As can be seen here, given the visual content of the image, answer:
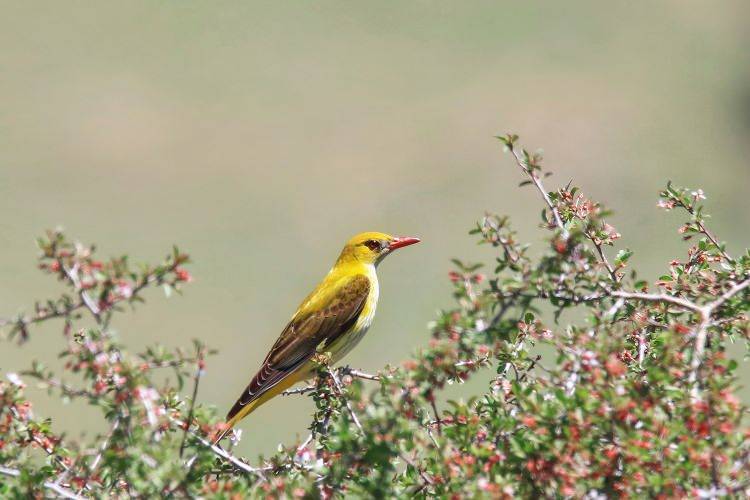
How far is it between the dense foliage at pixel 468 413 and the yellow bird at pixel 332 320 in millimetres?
2976

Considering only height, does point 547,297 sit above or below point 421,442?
above

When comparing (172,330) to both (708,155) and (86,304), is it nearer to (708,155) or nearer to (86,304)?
(708,155)

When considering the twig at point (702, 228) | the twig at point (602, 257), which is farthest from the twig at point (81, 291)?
the twig at point (702, 228)

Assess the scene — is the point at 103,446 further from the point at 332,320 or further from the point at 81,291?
the point at 332,320

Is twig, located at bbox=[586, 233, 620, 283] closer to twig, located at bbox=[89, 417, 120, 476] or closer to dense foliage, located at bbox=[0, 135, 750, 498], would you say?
dense foliage, located at bbox=[0, 135, 750, 498]

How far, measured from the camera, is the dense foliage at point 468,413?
10.3ft

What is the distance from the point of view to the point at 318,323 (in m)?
7.36

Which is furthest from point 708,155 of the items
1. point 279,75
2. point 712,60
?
point 279,75

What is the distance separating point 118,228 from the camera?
40.6 metres

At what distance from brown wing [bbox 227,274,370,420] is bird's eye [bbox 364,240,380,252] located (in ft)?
1.14

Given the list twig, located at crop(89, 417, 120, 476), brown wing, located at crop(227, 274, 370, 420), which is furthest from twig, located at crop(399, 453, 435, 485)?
brown wing, located at crop(227, 274, 370, 420)

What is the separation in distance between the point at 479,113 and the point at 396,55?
6.59 meters

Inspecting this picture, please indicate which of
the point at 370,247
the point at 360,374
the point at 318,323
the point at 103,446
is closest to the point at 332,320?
the point at 318,323

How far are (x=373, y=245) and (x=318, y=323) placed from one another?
2.98ft
